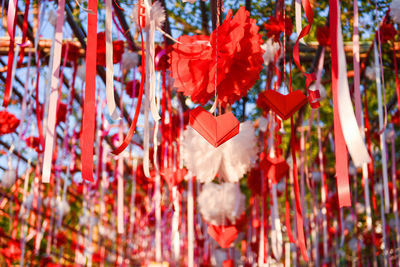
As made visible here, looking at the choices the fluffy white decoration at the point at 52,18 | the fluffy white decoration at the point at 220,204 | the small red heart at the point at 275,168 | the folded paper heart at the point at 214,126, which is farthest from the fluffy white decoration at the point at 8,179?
the folded paper heart at the point at 214,126

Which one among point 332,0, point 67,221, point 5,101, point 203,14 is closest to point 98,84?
point 203,14

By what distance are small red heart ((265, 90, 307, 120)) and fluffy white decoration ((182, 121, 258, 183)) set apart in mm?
555

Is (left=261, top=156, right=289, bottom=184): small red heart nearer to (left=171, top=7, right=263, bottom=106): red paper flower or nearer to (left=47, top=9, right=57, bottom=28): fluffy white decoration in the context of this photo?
(left=171, top=7, right=263, bottom=106): red paper flower

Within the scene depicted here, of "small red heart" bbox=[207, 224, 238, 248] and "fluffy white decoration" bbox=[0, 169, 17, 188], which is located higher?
"fluffy white decoration" bbox=[0, 169, 17, 188]

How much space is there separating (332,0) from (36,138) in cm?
229

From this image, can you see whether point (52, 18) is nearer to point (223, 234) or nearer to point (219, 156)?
point (219, 156)

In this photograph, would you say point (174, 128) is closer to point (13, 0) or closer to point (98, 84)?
point (98, 84)

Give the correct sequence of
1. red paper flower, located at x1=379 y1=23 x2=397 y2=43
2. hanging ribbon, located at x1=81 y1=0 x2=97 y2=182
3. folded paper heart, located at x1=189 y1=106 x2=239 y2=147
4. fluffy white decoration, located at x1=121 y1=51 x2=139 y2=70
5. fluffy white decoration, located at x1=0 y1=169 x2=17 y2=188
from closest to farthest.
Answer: hanging ribbon, located at x1=81 y1=0 x2=97 y2=182
folded paper heart, located at x1=189 y1=106 x2=239 y2=147
red paper flower, located at x1=379 y1=23 x2=397 y2=43
fluffy white decoration, located at x1=121 y1=51 x2=139 y2=70
fluffy white decoration, located at x1=0 y1=169 x2=17 y2=188

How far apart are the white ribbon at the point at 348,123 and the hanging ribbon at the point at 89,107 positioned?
0.34 meters

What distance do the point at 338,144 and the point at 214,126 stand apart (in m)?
0.23

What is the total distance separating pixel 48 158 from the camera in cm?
64

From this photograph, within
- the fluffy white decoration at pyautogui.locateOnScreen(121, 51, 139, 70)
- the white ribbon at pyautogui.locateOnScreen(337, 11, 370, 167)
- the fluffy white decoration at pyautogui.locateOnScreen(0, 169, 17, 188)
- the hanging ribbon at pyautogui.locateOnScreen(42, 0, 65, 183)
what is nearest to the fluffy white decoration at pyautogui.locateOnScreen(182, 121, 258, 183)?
the fluffy white decoration at pyautogui.locateOnScreen(121, 51, 139, 70)

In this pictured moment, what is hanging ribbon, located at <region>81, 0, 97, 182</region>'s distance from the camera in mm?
587

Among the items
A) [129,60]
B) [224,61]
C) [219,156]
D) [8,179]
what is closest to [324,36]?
[219,156]
